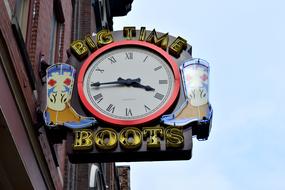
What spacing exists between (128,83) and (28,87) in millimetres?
1612

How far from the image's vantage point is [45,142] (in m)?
12.2

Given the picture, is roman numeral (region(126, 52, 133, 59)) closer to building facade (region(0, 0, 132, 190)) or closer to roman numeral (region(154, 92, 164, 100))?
roman numeral (region(154, 92, 164, 100))

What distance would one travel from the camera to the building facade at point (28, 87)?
1030 centimetres

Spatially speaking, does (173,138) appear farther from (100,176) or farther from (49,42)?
(100,176)

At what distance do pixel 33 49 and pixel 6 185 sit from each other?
2.51m

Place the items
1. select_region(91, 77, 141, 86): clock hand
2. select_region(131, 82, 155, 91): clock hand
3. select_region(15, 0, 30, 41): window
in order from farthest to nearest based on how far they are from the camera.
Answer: select_region(15, 0, 30, 41): window < select_region(91, 77, 141, 86): clock hand < select_region(131, 82, 155, 91): clock hand

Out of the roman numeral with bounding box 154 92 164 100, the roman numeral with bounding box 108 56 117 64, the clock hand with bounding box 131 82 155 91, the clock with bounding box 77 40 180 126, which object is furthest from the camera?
the roman numeral with bounding box 108 56 117 64

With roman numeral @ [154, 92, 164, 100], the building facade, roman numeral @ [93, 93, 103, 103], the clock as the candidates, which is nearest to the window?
the building facade

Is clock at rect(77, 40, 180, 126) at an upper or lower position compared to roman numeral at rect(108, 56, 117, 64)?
lower

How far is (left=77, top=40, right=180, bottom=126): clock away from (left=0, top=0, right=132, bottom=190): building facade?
916 millimetres

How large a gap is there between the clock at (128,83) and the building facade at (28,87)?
916 mm

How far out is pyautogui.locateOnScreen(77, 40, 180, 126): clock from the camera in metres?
11.5

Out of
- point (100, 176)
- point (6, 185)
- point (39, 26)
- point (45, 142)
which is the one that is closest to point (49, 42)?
point (39, 26)

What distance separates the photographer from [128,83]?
11961 mm
